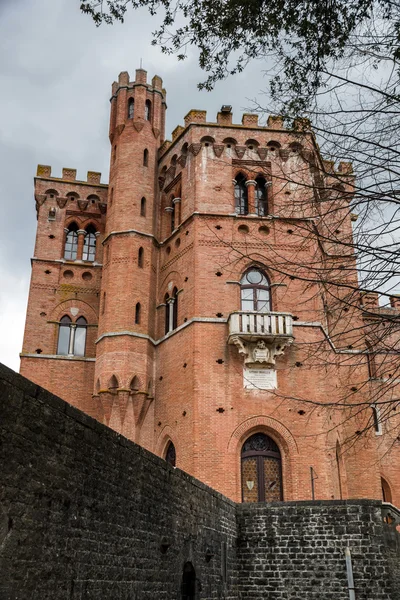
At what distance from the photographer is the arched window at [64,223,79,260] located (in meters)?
27.6

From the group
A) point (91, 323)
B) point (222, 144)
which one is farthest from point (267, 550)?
point (222, 144)

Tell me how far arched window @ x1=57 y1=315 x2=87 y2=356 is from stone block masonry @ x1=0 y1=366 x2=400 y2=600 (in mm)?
11398

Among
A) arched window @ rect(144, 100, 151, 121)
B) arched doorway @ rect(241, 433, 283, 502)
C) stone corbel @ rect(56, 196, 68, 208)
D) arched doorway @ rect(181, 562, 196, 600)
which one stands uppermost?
arched window @ rect(144, 100, 151, 121)

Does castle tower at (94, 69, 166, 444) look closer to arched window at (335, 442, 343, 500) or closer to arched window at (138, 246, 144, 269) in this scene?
arched window at (138, 246, 144, 269)

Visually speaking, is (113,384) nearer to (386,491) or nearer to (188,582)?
(188,582)

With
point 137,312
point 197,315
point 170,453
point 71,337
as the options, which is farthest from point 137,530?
point 71,337

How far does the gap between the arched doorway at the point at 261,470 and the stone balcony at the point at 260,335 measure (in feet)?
8.14

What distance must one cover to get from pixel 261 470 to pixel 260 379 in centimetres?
285

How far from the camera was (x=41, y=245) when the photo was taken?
27.2m

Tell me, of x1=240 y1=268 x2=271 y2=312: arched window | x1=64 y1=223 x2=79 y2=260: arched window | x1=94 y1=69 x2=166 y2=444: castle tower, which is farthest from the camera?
x1=64 y1=223 x2=79 y2=260: arched window

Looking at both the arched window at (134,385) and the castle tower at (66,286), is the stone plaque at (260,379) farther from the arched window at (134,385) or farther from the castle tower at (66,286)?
the castle tower at (66,286)

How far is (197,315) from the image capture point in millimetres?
21812

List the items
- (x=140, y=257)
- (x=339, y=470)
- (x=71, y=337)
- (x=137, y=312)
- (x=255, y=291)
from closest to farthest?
(x=339, y=470) < (x=255, y=291) < (x=137, y=312) < (x=140, y=257) < (x=71, y=337)

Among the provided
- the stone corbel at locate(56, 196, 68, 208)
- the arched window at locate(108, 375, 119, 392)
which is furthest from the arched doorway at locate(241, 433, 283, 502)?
the stone corbel at locate(56, 196, 68, 208)
